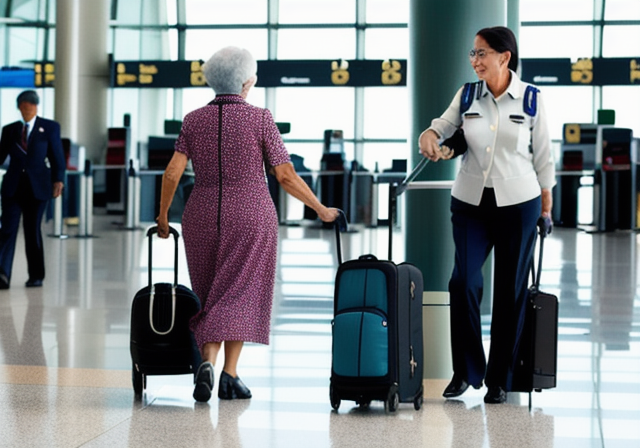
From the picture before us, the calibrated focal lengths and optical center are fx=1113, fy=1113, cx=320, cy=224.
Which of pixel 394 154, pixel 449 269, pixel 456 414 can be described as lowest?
pixel 456 414

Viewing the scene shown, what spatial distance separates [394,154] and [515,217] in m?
20.6

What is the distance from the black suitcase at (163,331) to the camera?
4.68m

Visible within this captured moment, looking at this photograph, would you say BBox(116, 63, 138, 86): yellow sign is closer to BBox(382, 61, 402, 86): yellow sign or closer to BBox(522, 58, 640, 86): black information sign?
BBox(382, 61, 402, 86): yellow sign

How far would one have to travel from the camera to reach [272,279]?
191 inches

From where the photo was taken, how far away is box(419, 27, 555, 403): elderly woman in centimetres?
456

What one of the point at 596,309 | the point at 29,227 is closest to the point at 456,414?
the point at 596,309

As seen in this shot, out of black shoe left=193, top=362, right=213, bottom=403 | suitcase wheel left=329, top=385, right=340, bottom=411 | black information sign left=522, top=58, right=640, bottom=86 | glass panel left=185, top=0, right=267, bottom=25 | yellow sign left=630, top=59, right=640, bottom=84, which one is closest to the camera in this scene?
suitcase wheel left=329, top=385, right=340, bottom=411

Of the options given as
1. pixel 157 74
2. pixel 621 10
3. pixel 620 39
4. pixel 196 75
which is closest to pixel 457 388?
pixel 196 75

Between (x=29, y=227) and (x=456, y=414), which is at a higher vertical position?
(x=29, y=227)

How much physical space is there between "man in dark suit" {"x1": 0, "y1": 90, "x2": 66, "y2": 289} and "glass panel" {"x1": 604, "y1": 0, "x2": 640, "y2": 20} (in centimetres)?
1790

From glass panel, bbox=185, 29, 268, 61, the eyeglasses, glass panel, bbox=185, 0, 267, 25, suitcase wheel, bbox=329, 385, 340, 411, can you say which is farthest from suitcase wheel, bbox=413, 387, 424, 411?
glass panel, bbox=185, 0, 267, 25

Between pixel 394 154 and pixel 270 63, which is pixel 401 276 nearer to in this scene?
pixel 270 63

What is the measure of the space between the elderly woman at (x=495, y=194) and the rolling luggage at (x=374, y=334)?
0.34 metres

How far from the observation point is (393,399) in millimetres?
4414
